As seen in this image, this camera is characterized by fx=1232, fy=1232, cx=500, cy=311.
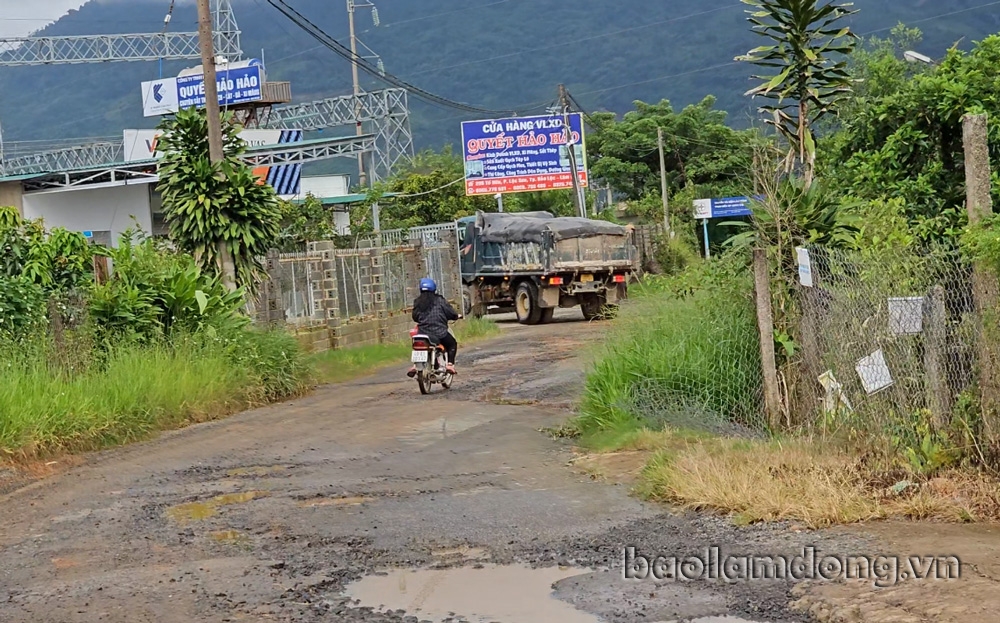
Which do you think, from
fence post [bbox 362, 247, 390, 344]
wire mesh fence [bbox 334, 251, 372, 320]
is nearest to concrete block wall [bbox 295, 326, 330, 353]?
wire mesh fence [bbox 334, 251, 372, 320]

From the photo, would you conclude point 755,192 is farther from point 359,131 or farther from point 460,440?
point 359,131

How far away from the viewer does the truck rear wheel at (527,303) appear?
29.7 meters

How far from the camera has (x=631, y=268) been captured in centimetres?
3009

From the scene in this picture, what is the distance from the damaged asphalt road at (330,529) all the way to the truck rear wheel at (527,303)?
16073 millimetres

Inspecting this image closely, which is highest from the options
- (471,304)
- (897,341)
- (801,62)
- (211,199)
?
(801,62)

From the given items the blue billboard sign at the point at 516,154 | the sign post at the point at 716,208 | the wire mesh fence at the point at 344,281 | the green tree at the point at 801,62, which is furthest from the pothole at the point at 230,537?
the sign post at the point at 716,208

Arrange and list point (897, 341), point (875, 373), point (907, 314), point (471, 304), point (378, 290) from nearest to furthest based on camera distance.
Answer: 1. point (907, 314)
2. point (897, 341)
3. point (875, 373)
4. point (378, 290)
5. point (471, 304)

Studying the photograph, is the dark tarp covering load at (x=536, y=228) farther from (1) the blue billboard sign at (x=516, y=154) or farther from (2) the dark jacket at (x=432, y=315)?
(1) the blue billboard sign at (x=516, y=154)

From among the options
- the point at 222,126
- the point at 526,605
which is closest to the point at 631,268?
the point at 222,126

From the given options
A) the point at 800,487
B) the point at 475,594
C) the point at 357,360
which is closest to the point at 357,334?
the point at 357,360

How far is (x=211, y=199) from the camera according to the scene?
722 inches

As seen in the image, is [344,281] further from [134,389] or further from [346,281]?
[134,389]

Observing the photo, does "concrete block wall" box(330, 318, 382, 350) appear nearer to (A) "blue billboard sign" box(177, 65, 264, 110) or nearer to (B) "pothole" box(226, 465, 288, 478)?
(B) "pothole" box(226, 465, 288, 478)

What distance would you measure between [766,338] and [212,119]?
35.3 ft
